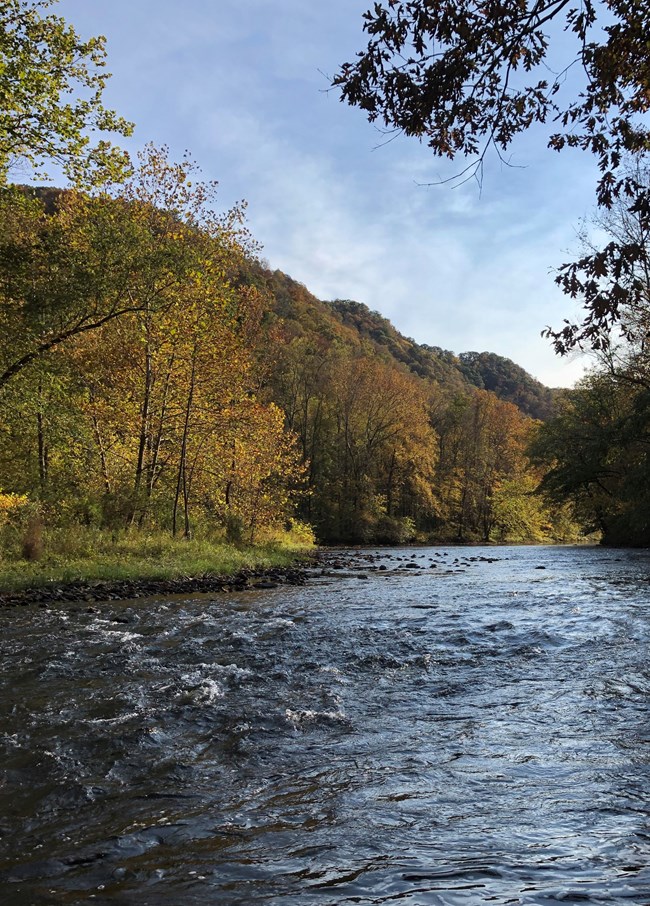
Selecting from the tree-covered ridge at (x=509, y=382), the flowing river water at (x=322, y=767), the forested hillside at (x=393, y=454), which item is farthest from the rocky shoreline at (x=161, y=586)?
the tree-covered ridge at (x=509, y=382)

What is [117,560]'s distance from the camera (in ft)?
52.5

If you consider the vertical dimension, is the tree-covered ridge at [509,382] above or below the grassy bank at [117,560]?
above

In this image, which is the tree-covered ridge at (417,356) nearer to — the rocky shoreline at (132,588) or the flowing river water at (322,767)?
the rocky shoreline at (132,588)

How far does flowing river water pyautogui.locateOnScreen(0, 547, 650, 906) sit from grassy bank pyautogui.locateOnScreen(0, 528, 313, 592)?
15.9 ft

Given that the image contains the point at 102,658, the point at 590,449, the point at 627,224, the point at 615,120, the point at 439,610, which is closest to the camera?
the point at 615,120

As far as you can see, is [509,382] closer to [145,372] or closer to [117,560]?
[145,372]

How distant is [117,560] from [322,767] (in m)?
13.1

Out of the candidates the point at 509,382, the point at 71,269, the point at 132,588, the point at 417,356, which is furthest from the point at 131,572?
the point at 509,382

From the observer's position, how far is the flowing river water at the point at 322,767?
2781 mm

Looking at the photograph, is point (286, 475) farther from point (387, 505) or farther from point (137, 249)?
point (387, 505)

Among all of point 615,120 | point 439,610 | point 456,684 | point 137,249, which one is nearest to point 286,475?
point 137,249

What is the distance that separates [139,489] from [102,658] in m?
13.2

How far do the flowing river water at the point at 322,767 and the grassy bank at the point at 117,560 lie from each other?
4853 mm

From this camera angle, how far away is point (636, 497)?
99.0ft
